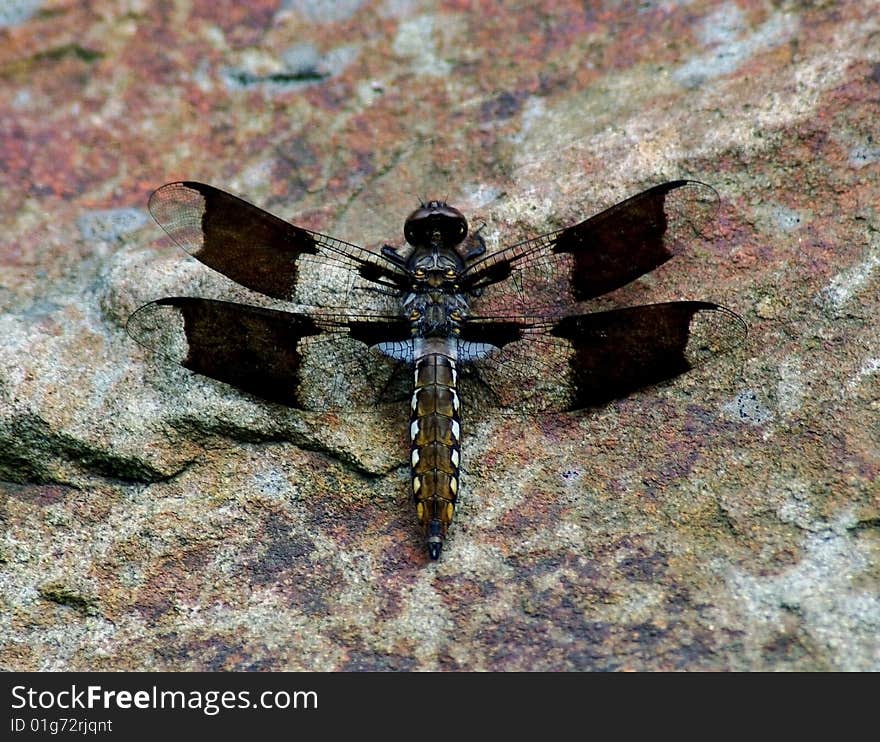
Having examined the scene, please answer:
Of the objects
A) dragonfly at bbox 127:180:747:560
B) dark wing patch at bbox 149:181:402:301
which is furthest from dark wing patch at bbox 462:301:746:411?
dark wing patch at bbox 149:181:402:301

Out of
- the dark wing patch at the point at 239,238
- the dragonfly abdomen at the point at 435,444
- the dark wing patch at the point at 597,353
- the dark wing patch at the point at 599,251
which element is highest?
the dark wing patch at the point at 239,238

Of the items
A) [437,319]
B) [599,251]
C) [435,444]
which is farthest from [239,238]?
[599,251]

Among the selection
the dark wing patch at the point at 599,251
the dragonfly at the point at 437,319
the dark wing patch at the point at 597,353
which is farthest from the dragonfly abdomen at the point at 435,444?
the dark wing patch at the point at 599,251

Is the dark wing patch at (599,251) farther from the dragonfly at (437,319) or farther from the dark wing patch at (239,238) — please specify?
the dark wing patch at (239,238)

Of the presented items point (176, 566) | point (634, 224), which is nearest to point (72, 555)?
point (176, 566)

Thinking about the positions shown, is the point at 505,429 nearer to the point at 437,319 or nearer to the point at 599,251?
the point at 437,319

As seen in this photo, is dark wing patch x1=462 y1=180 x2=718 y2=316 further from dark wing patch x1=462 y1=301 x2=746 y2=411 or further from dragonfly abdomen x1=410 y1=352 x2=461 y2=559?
dragonfly abdomen x1=410 y1=352 x2=461 y2=559
